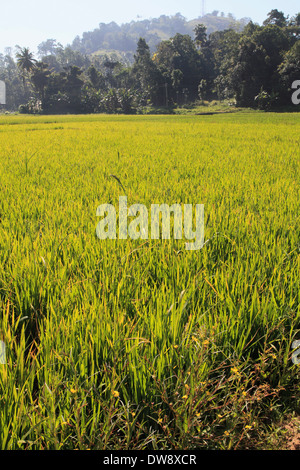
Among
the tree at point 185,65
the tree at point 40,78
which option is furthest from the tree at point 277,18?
the tree at point 40,78

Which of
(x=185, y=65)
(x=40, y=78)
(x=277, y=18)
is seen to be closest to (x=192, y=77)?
(x=185, y=65)

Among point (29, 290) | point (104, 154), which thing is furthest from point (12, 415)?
point (104, 154)

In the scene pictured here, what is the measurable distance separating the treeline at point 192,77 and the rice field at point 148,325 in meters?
33.9

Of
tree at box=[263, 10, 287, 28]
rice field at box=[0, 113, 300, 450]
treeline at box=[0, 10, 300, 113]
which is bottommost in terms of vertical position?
rice field at box=[0, 113, 300, 450]

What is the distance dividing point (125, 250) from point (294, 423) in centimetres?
114

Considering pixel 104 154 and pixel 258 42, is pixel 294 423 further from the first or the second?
pixel 258 42

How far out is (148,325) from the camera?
116 centimetres

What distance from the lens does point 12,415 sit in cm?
90

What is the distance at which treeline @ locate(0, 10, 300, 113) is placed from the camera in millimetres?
33500

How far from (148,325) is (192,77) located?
167ft

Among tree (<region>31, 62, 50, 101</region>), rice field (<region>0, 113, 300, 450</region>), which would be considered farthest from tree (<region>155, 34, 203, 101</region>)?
rice field (<region>0, 113, 300, 450</region>)

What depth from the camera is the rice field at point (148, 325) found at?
91 cm

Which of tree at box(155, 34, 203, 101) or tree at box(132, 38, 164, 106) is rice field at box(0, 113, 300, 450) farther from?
tree at box(155, 34, 203, 101)

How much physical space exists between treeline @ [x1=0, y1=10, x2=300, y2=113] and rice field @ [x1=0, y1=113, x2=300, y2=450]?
3395 cm
